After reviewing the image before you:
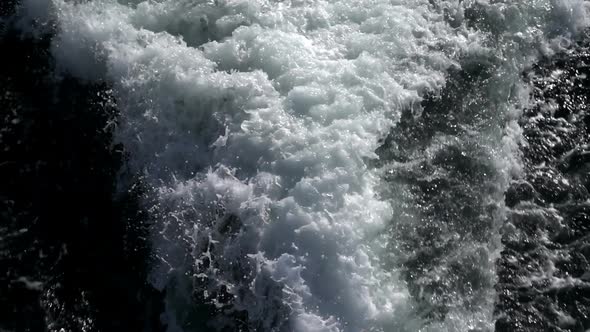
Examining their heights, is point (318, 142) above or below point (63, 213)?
above

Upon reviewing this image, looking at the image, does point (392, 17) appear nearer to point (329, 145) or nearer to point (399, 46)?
point (399, 46)

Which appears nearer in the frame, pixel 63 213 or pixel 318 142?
pixel 63 213

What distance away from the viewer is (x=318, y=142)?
17.6 feet

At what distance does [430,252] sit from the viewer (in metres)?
5.05

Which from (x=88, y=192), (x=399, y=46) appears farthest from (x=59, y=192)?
(x=399, y=46)

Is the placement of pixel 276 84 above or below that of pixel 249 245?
above

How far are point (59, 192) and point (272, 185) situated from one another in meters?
2.29

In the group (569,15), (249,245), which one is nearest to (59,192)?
(249,245)

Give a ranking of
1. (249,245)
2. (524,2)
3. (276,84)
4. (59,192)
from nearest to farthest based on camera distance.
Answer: (249,245)
(59,192)
(276,84)
(524,2)

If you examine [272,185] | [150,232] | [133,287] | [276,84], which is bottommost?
[133,287]

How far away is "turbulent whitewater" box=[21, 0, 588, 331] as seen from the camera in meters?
4.69

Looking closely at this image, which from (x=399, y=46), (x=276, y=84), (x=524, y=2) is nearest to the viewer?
(x=276, y=84)

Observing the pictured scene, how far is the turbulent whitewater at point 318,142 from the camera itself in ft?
15.4

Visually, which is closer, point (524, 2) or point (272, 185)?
point (272, 185)
